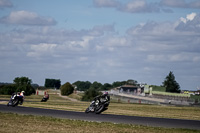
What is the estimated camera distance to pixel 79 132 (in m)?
21.3

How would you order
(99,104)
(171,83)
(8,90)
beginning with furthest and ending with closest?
(171,83) → (8,90) → (99,104)

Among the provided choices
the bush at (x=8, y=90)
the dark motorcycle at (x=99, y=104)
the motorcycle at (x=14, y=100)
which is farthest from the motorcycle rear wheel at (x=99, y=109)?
the bush at (x=8, y=90)

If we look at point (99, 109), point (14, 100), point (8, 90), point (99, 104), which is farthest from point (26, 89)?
point (99, 109)

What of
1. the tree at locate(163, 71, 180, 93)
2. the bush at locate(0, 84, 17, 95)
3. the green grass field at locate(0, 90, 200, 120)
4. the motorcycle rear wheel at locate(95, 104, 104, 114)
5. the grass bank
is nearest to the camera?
the grass bank

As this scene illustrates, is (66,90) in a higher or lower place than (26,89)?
higher

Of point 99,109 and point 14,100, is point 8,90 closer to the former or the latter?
point 14,100

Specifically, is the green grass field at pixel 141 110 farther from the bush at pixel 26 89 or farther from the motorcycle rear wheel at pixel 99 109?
the bush at pixel 26 89

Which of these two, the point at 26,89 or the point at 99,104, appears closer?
the point at 99,104

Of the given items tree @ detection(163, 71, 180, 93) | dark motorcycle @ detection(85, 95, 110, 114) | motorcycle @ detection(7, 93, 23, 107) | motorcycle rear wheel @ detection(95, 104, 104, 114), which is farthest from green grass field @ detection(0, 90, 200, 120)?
tree @ detection(163, 71, 180, 93)

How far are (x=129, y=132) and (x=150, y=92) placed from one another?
13217 centimetres

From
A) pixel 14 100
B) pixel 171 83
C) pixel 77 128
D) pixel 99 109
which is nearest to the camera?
pixel 77 128

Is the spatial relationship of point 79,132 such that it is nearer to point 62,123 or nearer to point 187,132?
point 62,123

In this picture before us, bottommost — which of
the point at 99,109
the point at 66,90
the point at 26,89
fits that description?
the point at 99,109

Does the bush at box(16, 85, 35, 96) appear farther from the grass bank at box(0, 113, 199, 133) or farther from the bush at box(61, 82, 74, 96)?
the grass bank at box(0, 113, 199, 133)
